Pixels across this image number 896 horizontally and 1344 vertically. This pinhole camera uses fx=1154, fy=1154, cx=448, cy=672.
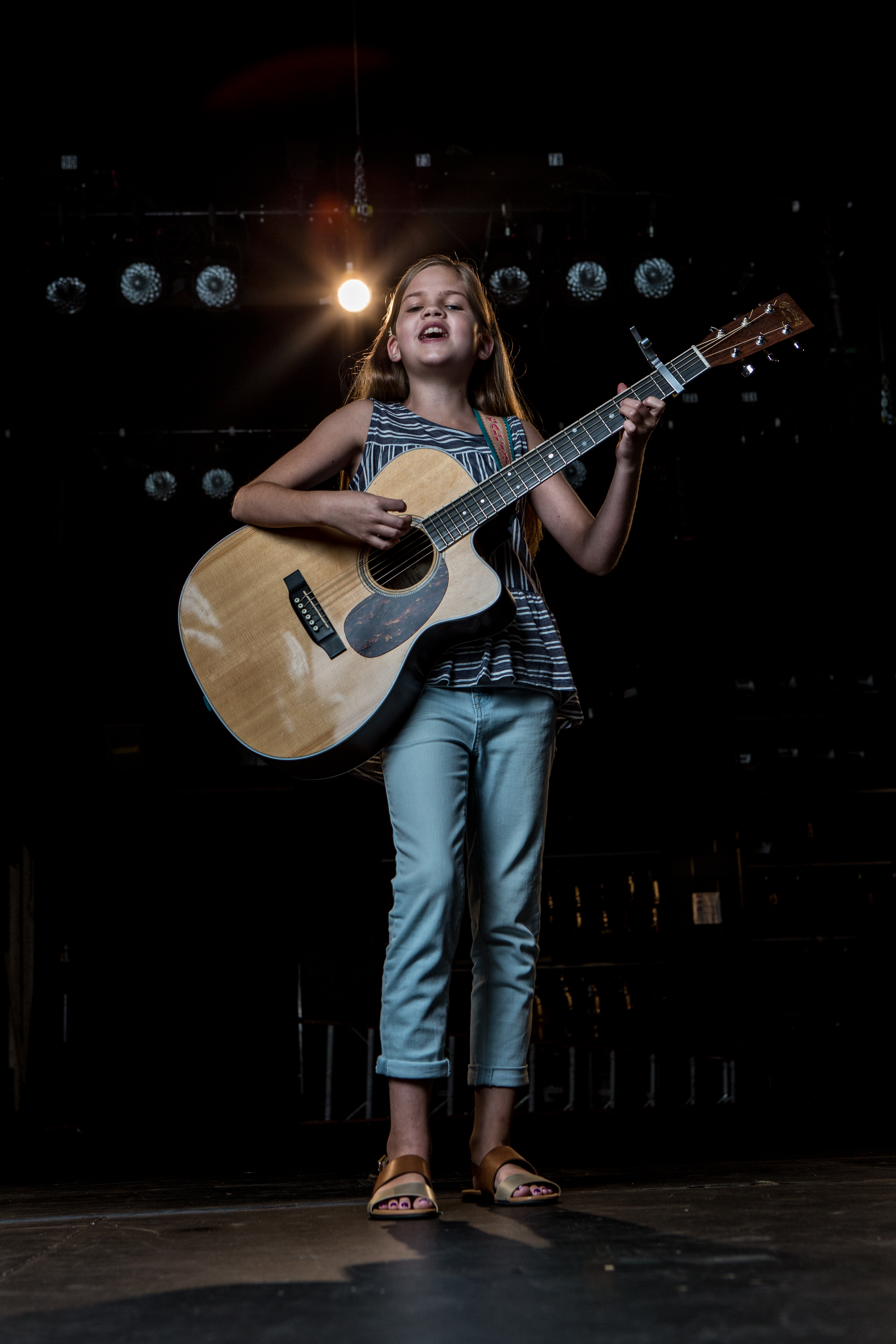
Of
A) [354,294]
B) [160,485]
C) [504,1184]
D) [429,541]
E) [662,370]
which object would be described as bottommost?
[504,1184]

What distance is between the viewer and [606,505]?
5.68 feet

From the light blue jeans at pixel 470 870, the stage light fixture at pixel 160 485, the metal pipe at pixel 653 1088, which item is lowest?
the metal pipe at pixel 653 1088

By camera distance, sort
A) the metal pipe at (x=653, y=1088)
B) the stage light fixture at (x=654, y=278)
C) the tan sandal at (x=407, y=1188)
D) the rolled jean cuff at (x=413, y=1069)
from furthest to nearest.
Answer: the metal pipe at (x=653, y=1088)
the stage light fixture at (x=654, y=278)
the rolled jean cuff at (x=413, y=1069)
the tan sandal at (x=407, y=1188)

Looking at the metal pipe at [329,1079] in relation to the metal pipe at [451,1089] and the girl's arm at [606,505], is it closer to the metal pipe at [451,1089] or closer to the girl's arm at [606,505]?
the metal pipe at [451,1089]

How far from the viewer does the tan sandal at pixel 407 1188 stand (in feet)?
4.23

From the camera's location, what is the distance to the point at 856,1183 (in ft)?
4.65

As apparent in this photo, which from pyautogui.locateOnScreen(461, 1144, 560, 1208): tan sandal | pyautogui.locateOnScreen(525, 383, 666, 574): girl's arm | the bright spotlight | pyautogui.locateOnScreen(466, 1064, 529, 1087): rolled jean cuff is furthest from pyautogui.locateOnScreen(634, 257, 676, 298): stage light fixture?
pyautogui.locateOnScreen(461, 1144, 560, 1208): tan sandal

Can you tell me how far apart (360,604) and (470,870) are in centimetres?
40

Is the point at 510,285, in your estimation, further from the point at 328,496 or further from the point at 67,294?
the point at 328,496

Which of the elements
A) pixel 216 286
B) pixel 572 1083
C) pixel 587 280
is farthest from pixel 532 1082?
pixel 216 286

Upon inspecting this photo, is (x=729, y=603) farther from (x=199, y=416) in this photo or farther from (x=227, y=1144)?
(x=227, y=1144)

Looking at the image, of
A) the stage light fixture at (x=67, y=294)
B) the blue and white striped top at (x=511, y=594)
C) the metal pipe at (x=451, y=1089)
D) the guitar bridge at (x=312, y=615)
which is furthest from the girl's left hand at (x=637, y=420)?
the stage light fixture at (x=67, y=294)

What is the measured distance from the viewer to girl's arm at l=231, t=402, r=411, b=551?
1590 mm

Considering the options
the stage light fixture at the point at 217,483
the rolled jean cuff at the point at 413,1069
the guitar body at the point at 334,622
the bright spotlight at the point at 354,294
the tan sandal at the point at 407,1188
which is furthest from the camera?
the stage light fixture at the point at 217,483
